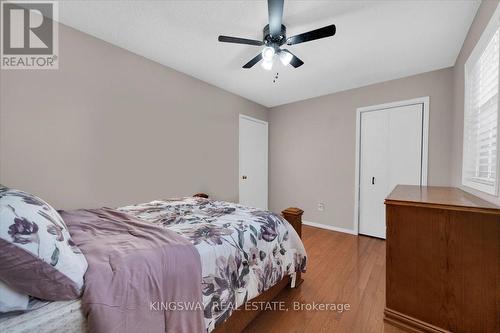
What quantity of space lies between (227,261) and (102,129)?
1.93 meters

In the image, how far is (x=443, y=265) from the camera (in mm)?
1188

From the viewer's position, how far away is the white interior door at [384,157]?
2.79m

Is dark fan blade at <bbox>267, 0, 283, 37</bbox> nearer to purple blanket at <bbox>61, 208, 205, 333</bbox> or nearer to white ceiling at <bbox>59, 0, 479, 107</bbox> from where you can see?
white ceiling at <bbox>59, 0, 479, 107</bbox>

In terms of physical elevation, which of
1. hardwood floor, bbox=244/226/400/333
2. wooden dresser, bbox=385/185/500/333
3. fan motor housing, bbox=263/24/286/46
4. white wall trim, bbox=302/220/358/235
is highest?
fan motor housing, bbox=263/24/286/46

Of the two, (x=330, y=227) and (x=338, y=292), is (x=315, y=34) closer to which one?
(x=338, y=292)

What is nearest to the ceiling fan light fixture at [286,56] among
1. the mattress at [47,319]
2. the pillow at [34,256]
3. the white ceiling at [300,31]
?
the white ceiling at [300,31]

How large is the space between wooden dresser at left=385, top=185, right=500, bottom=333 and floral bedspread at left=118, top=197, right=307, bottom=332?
0.70m

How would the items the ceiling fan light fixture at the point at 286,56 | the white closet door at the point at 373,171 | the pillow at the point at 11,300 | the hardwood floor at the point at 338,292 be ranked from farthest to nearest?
the white closet door at the point at 373,171 < the ceiling fan light fixture at the point at 286,56 < the hardwood floor at the point at 338,292 < the pillow at the point at 11,300

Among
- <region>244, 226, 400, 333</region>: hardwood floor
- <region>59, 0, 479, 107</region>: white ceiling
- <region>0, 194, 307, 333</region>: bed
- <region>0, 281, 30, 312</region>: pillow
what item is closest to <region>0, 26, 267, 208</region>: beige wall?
<region>59, 0, 479, 107</region>: white ceiling

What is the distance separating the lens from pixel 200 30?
74.9 inches

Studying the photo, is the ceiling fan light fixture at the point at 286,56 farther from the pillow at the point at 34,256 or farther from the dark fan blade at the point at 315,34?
the pillow at the point at 34,256

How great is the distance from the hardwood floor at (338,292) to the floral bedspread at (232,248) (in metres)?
0.28

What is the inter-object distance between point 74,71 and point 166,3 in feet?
3.68

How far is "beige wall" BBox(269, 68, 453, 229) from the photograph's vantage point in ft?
8.58
